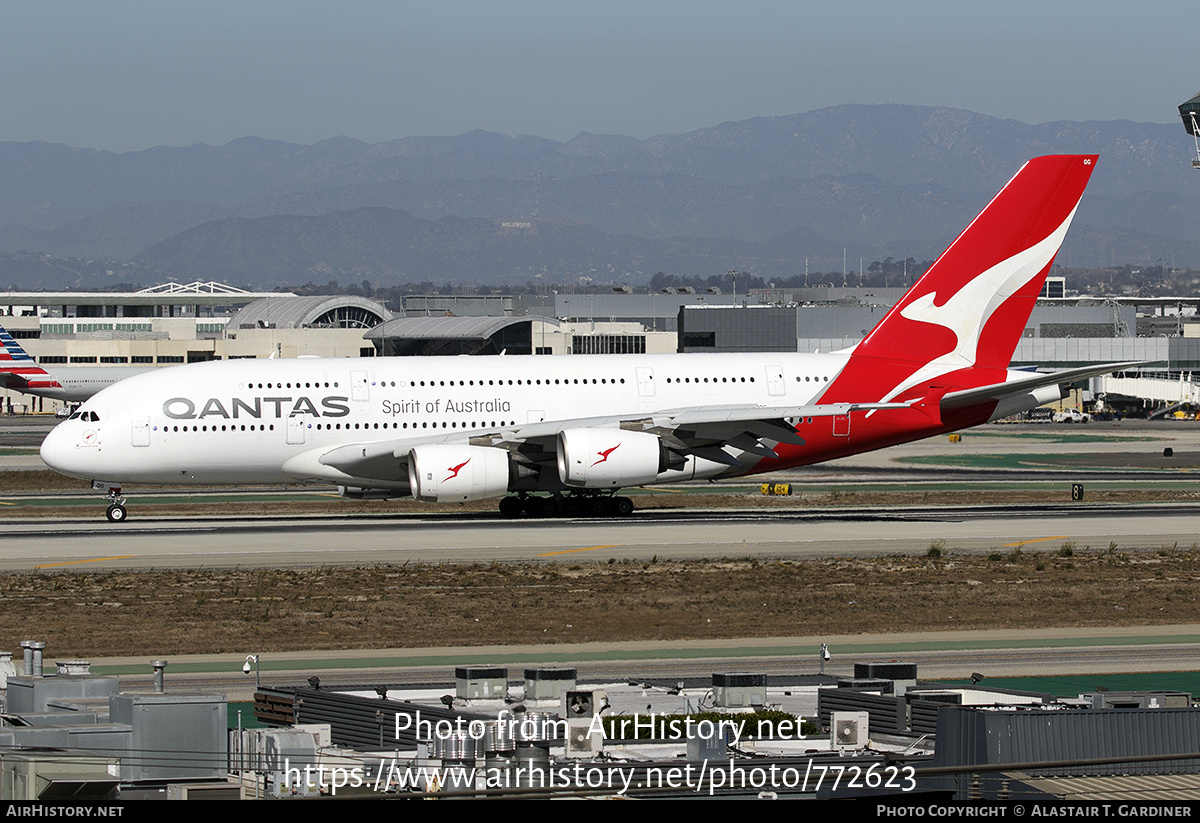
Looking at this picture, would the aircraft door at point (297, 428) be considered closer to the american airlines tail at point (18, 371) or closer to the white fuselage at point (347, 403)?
the white fuselage at point (347, 403)

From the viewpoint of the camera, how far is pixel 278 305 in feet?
549

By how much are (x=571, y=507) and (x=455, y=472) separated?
6.24 m

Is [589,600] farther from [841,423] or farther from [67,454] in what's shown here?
[67,454]

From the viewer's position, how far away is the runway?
4265cm

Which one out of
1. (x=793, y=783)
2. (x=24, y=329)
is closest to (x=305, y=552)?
(x=793, y=783)

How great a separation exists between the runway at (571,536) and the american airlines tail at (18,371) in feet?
216

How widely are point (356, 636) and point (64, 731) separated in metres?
14.4

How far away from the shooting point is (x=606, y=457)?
49.6 m

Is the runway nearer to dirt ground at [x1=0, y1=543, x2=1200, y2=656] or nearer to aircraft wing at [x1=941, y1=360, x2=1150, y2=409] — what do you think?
dirt ground at [x1=0, y1=543, x2=1200, y2=656]

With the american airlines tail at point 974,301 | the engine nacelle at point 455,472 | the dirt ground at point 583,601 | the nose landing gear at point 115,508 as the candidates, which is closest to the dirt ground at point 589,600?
the dirt ground at point 583,601

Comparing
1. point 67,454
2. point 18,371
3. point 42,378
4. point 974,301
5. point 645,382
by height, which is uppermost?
point 18,371

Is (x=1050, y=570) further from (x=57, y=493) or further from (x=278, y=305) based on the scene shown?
(x=278, y=305)

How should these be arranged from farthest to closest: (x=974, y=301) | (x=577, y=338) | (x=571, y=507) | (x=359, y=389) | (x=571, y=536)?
(x=577, y=338), (x=571, y=507), (x=974, y=301), (x=359, y=389), (x=571, y=536)

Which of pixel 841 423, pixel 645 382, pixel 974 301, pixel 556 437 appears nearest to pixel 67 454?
pixel 556 437
